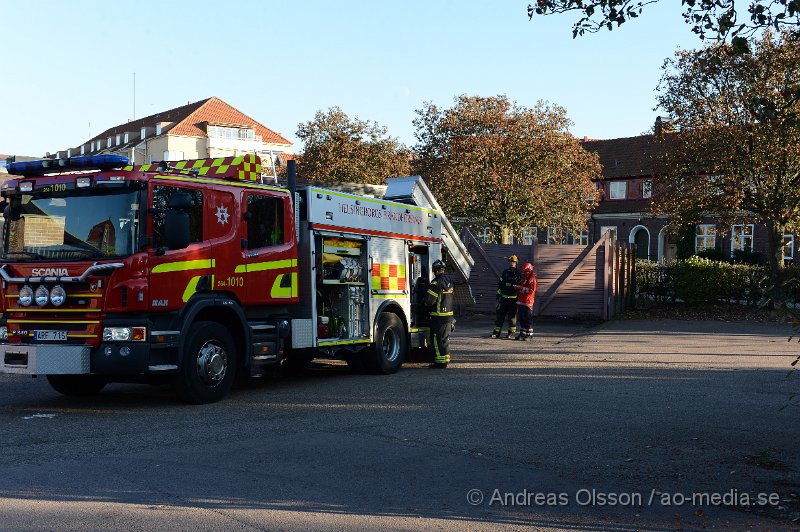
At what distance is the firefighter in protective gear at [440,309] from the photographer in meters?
13.7

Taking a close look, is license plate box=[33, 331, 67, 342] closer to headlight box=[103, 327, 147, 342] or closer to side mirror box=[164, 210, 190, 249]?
headlight box=[103, 327, 147, 342]

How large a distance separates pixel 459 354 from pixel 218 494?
1005 cm

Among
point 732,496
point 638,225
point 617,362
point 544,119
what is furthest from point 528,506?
point 638,225

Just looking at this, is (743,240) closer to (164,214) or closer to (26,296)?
(164,214)

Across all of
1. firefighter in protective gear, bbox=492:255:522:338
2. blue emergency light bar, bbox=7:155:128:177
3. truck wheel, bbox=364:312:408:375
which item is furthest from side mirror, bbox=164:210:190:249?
firefighter in protective gear, bbox=492:255:522:338

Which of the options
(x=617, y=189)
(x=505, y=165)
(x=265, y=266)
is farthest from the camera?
(x=617, y=189)

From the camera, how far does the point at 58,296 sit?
9141 millimetres

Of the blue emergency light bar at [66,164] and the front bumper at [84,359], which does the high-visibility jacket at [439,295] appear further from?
the blue emergency light bar at [66,164]

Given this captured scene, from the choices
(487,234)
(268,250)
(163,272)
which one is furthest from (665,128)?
(163,272)

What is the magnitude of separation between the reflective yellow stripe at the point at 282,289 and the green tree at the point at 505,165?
20179 mm

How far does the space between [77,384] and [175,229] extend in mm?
2918

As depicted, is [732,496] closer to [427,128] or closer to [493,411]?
[493,411]

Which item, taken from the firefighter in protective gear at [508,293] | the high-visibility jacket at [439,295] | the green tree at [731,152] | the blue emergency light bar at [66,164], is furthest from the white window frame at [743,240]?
Answer: the blue emergency light bar at [66,164]

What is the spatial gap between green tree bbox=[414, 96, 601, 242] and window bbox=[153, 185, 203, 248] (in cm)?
2158
